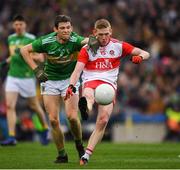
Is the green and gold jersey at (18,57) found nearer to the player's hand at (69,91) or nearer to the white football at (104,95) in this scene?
the player's hand at (69,91)

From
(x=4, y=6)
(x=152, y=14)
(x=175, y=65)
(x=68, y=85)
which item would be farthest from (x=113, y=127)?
(x=68, y=85)

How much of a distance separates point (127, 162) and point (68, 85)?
1691 mm

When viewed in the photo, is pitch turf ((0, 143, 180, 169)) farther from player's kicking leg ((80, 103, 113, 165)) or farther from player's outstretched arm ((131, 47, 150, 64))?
player's outstretched arm ((131, 47, 150, 64))

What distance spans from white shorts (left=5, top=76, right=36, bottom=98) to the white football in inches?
234

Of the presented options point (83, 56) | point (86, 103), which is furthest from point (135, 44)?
point (86, 103)

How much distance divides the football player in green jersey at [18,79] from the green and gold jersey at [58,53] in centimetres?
410

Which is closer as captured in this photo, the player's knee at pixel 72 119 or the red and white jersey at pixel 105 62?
the red and white jersey at pixel 105 62

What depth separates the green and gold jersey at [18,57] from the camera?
1856cm

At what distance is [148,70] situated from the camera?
26.5 metres

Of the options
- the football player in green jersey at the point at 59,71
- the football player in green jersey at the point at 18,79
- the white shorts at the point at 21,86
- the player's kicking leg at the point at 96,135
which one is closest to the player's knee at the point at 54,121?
the football player in green jersey at the point at 59,71

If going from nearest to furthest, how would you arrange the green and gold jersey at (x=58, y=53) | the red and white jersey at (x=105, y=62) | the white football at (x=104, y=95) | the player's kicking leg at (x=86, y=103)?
the player's kicking leg at (x=86, y=103) → the white football at (x=104, y=95) → the red and white jersey at (x=105, y=62) → the green and gold jersey at (x=58, y=53)

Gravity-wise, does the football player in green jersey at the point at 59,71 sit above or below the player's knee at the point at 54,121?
above

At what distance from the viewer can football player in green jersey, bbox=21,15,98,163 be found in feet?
45.6

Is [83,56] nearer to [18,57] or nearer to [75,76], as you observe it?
[75,76]
